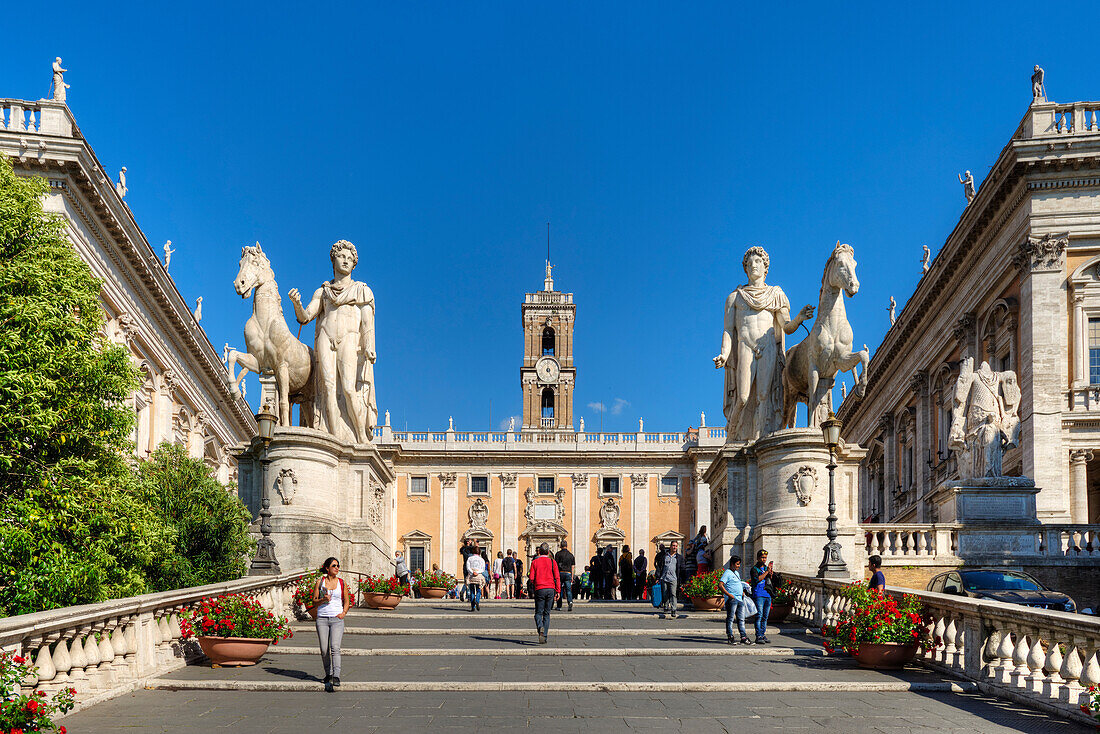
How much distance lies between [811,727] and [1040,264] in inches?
1116

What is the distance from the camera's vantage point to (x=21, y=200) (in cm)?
1833

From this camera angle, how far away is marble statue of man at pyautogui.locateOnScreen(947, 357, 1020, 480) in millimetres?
26234

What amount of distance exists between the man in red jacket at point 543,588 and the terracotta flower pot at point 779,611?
4273mm

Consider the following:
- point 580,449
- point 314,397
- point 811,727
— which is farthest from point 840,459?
point 580,449

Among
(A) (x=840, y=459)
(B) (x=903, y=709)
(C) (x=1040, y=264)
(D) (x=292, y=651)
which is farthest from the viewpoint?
(C) (x=1040, y=264)

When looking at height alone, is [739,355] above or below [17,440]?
above

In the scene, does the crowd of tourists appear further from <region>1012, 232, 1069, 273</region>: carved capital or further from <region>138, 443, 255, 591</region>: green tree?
<region>1012, 232, 1069, 273</region>: carved capital

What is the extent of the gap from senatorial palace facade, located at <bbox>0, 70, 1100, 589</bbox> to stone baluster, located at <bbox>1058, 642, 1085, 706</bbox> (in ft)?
23.0

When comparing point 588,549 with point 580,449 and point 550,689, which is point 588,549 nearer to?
point 580,449

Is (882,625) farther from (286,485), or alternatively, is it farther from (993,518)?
(286,485)

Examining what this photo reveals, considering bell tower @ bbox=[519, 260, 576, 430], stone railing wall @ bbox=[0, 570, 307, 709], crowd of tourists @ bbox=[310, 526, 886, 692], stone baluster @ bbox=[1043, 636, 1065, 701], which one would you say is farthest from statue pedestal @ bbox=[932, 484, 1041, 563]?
bell tower @ bbox=[519, 260, 576, 430]

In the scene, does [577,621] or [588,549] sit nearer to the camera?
[577,621]

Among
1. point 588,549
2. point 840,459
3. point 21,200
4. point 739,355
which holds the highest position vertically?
point 21,200

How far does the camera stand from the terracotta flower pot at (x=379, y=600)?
2281 centimetres
